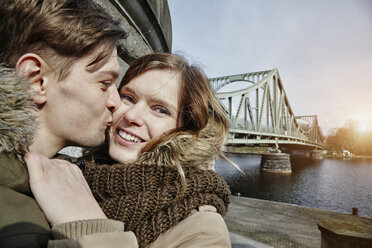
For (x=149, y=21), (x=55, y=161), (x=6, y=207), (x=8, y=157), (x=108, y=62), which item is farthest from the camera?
(x=149, y=21)

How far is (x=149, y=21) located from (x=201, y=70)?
4.13 ft

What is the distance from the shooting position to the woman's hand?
2.35 ft

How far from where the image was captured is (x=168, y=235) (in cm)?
92

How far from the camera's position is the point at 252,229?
4.70 meters

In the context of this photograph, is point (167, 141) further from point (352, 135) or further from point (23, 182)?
point (352, 135)

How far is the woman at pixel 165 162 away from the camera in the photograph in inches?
36.6

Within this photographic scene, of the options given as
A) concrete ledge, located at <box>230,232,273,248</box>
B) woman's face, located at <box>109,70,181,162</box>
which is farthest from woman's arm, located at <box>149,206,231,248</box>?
concrete ledge, located at <box>230,232,273,248</box>

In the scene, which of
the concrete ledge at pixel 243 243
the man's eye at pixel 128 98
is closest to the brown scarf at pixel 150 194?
the man's eye at pixel 128 98

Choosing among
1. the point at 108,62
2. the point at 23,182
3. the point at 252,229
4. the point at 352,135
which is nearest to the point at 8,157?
the point at 23,182

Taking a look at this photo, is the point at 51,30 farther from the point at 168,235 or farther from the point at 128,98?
the point at 168,235

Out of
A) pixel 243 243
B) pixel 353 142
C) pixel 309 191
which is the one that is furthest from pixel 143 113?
pixel 353 142

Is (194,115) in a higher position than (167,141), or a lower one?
higher

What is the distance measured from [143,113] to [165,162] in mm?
357

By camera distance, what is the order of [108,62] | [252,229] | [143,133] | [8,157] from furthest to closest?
[252,229]
[143,133]
[108,62]
[8,157]
